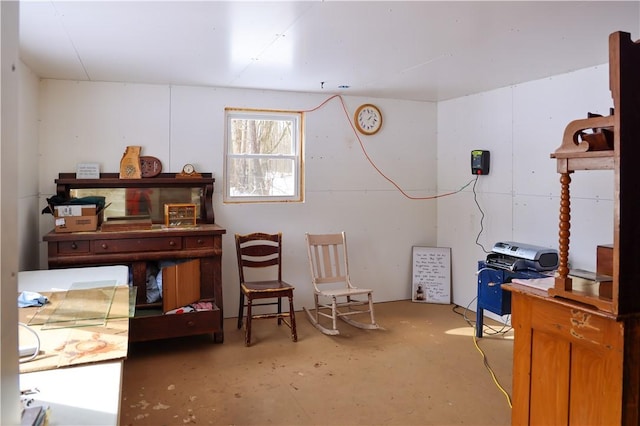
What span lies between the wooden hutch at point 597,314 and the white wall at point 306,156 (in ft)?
10.4

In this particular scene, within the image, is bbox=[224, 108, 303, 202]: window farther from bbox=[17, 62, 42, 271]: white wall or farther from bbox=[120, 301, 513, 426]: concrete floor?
bbox=[17, 62, 42, 271]: white wall

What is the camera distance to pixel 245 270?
15.5 ft

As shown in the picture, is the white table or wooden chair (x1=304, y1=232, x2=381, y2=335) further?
wooden chair (x1=304, y1=232, x2=381, y2=335)

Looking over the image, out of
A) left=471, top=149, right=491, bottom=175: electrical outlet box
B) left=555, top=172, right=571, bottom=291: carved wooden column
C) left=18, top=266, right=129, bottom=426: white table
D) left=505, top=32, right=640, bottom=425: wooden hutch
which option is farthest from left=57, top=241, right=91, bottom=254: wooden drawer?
left=471, top=149, right=491, bottom=175: electrical outlet box

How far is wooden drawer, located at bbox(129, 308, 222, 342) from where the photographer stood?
3684mm

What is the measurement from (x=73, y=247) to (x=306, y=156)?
7.71 feet

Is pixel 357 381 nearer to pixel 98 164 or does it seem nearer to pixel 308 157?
pixel 308 157

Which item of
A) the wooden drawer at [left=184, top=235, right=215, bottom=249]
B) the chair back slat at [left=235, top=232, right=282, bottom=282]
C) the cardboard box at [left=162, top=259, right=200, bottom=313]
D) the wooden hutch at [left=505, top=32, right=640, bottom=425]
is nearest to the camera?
the wooden hutch at [left=505, top=32, right=640, bottom=425]

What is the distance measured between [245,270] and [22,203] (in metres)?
1.97

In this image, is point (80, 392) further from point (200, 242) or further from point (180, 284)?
point (200, 242)

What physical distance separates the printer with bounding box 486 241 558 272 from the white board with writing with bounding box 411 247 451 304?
1.20 metres

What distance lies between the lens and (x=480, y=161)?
473 centimetres

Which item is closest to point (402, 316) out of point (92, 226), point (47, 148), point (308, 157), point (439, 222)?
point (439, 222)

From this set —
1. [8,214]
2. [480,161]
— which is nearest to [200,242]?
[480,161]
